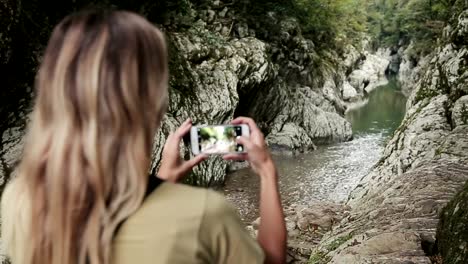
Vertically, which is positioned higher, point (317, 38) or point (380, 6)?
point (380, 6)

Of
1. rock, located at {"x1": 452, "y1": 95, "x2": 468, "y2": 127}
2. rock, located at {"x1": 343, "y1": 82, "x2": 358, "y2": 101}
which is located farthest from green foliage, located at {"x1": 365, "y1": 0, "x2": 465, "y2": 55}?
rock, located at {"x1": 452, "y1": 95, "x2": 468, "y2": 127}

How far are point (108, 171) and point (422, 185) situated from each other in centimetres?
717

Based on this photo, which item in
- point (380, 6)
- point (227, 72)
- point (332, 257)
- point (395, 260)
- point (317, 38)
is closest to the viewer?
point (395, 260)

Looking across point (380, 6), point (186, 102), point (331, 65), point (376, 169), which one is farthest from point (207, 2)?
point (380, 6)

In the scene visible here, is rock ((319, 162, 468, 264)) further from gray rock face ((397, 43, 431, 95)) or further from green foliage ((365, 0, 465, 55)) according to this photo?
gray rock face ((397, 43, 431, 95))

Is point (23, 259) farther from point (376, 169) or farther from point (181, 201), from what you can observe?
point (376, 169)

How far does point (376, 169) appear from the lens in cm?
1242

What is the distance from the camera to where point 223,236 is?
138 cm

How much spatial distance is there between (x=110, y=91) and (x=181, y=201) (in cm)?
36

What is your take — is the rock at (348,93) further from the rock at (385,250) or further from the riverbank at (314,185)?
the rock at (385,250)

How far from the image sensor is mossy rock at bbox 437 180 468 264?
3932mm

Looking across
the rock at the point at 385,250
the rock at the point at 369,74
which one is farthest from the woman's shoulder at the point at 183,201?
the rock at the point at 369,74

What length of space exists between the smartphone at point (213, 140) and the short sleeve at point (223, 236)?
58 centimetres

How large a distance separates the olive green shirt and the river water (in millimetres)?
11668
